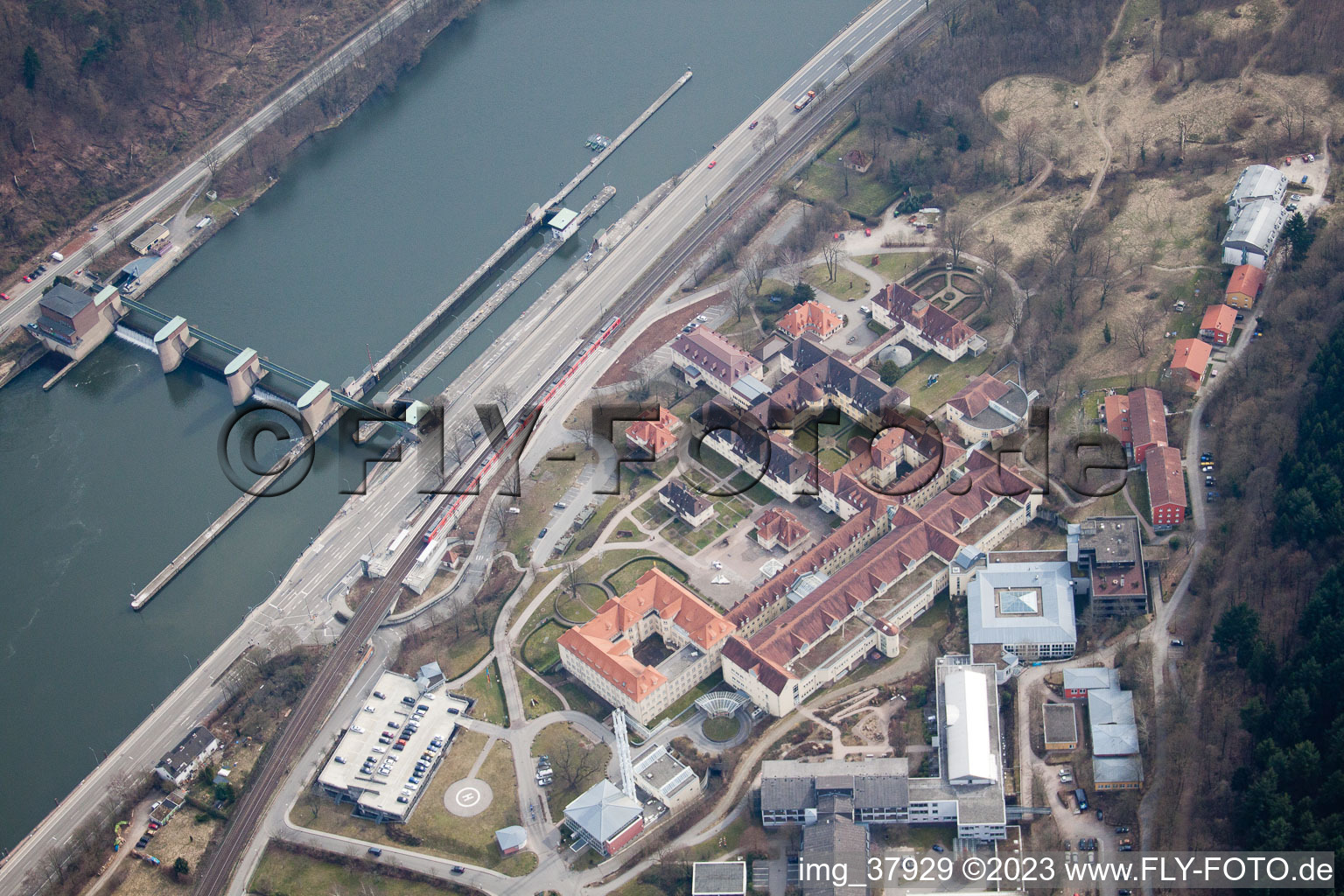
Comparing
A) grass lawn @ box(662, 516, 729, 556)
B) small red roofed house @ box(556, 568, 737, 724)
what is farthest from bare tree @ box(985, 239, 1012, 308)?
small red roofed house @ box(556, 568, 737, 724)

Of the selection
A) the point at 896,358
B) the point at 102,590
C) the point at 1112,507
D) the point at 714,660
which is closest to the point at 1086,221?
the point at 896,358

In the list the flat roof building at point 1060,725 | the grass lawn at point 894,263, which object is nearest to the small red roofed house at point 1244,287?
the grass lawn at point 894,263

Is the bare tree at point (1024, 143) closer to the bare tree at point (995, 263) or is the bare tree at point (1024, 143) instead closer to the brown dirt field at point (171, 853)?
the bare tree at point (995, 263)

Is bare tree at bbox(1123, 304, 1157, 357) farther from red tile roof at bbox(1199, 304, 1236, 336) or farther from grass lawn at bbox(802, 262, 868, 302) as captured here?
grass lawn at bbox(802, 262, 868, 302)

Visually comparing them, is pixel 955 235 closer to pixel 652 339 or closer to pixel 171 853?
pixel 652 339

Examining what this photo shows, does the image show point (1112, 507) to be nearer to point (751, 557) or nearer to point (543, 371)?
point (751, 557)

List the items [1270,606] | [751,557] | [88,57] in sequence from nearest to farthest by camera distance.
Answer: [1270,606], [751,557], [88,57]
